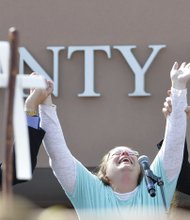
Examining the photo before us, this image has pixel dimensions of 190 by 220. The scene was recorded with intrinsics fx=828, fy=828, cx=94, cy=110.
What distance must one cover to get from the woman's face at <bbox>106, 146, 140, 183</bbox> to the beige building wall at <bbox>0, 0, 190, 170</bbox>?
326 cm

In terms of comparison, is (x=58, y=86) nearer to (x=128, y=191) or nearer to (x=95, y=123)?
(x=95, y=123)

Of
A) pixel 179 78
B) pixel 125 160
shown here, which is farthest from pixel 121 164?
pixel 179 78

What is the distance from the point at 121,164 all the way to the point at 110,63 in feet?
11.4

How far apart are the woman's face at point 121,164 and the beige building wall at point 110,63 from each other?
10.7ft

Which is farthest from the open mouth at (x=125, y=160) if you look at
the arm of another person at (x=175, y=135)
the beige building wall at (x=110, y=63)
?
the beige building wall at (x=110, y=63)

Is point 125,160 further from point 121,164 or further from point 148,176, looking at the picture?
point 148,176

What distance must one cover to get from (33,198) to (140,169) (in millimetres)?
3520

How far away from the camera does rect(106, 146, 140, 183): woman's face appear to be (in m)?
3.25

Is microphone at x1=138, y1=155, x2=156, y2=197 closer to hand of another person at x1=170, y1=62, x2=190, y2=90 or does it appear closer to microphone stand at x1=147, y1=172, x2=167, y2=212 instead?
microphone stand at x1=147, y1=172, x2=167, y2=212

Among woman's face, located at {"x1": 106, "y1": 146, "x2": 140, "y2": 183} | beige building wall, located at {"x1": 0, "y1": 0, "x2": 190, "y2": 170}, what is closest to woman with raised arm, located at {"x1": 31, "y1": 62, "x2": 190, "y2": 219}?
woman's face, located at {"x1": 106, "y1": 146, "x2": 140, "y2": 183}

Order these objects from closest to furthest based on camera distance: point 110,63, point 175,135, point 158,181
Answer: point 158,181, point 175,135, point 110,63

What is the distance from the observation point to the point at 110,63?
22.0ft

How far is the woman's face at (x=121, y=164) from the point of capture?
3252mm

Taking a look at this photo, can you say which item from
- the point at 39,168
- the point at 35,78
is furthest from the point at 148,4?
the point at 35,78
